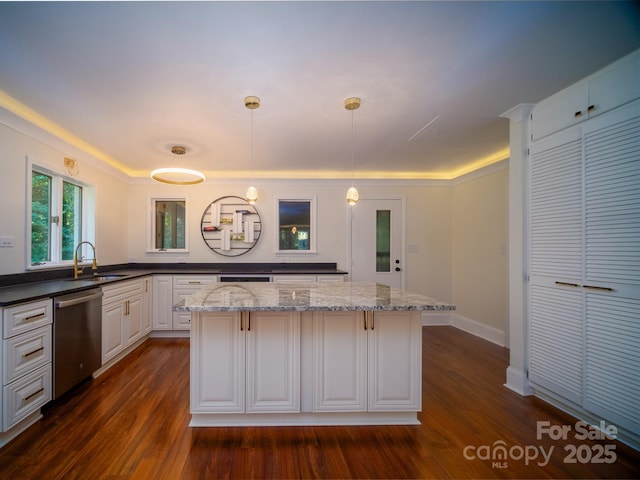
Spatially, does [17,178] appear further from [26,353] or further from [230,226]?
[230,226]

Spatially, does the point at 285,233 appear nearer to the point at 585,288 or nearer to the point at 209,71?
the point at 209,71

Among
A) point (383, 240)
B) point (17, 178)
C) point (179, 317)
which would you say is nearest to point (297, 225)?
point (383, 240)

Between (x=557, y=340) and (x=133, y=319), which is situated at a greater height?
(x=557, y=340)

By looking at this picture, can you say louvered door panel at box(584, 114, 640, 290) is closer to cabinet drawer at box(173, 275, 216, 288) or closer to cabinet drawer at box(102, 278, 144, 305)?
cabinet drawer at box(173, 275, 216, 288)

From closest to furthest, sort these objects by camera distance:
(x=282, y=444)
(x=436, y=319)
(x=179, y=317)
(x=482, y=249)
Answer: (x=282, y=444)
(x=179, y=317)
(x=482, y=249)
(x=436, y=319)

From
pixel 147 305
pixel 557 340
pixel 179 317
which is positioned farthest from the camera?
pixel 179 317

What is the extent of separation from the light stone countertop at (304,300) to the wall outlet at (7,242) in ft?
5.97

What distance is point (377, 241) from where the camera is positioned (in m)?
4.73

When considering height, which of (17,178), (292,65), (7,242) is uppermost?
(292,65)

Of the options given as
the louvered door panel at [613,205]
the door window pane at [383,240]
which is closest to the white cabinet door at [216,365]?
the louvered door panel at [613,205]

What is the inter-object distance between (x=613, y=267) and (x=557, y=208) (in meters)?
0.57

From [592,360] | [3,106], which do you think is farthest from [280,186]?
[592,360]

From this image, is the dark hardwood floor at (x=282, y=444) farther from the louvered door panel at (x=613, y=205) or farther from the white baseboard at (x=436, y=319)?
the white baseboard at (x=436, y=319)

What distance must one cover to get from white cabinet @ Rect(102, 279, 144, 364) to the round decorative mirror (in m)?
1.25
